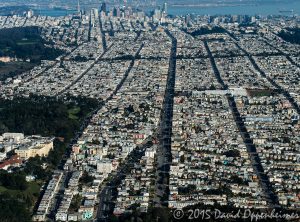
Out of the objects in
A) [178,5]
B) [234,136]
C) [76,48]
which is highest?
[234,136]

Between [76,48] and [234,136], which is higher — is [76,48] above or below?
below

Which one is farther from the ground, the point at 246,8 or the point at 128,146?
the point at 128,146

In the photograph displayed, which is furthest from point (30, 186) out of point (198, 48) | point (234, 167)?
point (198, 48)

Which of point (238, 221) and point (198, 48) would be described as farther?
point (198, 48)

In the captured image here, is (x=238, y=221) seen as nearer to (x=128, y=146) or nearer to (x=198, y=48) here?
(x=128, y=146)

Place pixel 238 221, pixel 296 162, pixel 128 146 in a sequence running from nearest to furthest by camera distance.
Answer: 1. pixel 238 221
2. pixel 296 162
3. pixel 128 146

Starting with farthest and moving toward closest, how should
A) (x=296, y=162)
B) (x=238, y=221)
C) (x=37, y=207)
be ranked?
1. (x=296, y=162)
2. (x=37, y=207)
3. (x=238, y=221)

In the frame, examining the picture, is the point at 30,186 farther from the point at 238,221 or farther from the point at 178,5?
the point at 178,5

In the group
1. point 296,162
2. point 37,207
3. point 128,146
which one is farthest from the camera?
point 128,146

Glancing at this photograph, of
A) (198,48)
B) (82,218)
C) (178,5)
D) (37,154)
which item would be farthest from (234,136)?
(178,5)
